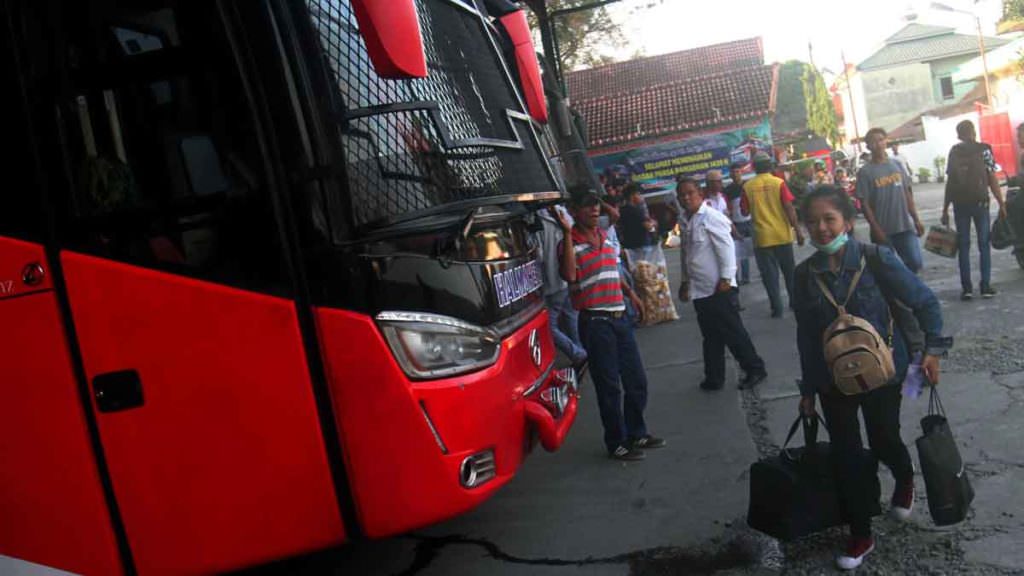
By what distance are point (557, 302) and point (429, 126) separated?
4762 mm

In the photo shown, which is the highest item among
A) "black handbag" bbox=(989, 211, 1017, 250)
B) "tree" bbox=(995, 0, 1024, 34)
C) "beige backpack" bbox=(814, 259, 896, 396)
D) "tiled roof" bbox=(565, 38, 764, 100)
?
"tree" bbox=(995, 0, 1024, 34)

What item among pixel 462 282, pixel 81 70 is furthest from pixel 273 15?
pixel 462 282

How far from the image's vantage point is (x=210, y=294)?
10.9 ft

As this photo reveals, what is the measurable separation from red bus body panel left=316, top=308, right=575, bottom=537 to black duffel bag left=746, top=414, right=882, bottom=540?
133 centimetres

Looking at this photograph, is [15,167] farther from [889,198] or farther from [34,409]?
[889,198]

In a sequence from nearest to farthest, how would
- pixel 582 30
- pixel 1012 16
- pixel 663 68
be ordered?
pixel 582 30 < pixel 663 68 < pixel 1012 16

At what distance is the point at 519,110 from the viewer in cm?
432

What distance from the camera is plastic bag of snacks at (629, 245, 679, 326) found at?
10.4 metres

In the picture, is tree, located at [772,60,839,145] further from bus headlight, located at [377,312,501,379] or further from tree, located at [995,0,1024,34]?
bus headlight, located at [377,312,501,379]

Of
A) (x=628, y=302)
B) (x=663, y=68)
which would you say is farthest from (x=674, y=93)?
(x=628, y=302)

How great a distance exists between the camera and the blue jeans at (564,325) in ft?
26.6

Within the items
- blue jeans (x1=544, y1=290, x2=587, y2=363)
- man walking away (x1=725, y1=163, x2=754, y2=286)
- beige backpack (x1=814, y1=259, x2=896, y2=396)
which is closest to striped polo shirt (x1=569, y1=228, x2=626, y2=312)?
beige backpack (x1=814, y1=259, x2=896, y2=396)

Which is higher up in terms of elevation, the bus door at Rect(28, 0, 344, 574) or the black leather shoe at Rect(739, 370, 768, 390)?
the bus door at Rect(28, 0, 344, 574)

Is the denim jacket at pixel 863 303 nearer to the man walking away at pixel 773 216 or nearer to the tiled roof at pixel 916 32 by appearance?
the man walking away at pixel 773 216
